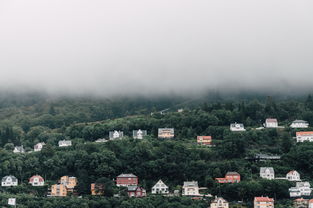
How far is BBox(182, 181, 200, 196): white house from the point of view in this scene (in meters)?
104

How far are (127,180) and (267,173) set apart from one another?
21.7 metres

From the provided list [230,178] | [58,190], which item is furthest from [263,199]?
[58,190]

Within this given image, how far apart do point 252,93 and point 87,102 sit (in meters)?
43.2

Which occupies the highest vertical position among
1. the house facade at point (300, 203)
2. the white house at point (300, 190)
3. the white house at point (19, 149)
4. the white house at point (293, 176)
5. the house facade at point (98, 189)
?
the white house at point (19, 149)

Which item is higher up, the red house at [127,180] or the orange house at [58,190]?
the red house at [127,180]

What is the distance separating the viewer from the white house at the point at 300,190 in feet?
341

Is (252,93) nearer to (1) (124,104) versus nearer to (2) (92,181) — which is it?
(1) (124,104)

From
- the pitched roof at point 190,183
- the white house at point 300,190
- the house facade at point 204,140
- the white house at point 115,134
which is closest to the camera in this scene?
the white house at point 300,190

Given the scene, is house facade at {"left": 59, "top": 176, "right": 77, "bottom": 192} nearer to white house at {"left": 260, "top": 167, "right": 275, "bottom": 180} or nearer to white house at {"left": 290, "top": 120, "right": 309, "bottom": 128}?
white house at {"left": 260, "top": 167, "right": 275, "bottom": 180}

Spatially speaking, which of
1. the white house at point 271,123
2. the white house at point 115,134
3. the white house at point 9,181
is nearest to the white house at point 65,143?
the white house at point 115,134

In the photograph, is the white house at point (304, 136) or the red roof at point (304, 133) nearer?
the white house at point (304, 136)

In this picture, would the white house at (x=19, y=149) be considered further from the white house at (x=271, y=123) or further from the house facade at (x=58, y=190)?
the white house at (x=271, y=123)

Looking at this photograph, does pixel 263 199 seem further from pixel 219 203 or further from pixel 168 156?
pixel 168 156

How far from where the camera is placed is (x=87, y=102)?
184 metres
